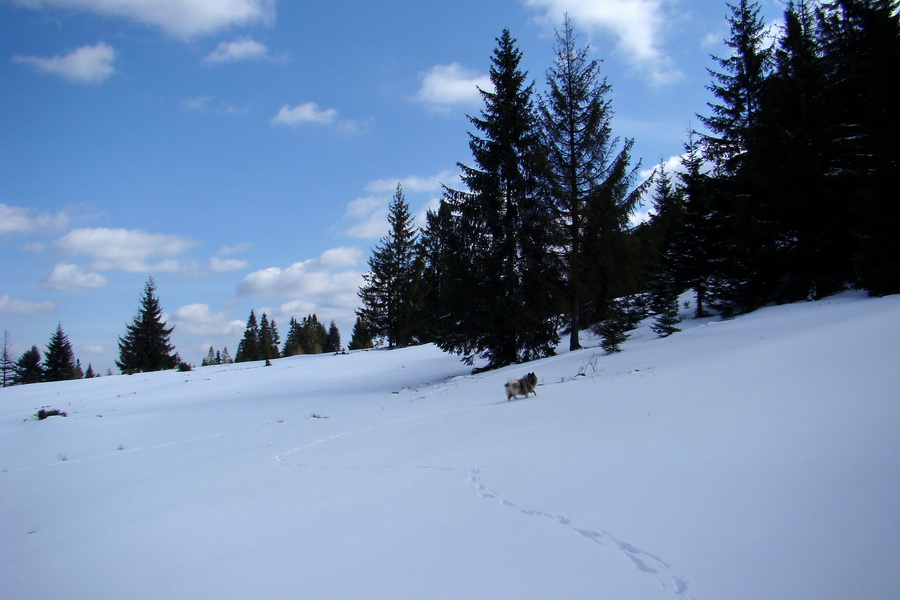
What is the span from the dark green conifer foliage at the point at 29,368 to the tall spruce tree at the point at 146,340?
62.8 feet

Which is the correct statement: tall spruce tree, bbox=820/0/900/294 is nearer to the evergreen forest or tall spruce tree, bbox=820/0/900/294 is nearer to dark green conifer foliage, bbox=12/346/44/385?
the evergreen forest

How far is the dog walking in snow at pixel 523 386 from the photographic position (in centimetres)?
982

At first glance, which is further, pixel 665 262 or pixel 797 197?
pixel 665 262

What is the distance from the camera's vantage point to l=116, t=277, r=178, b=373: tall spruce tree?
148 feet

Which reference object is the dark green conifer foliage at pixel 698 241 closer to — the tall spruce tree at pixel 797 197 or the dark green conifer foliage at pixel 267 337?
the tall spruce tree at pixel 797 197

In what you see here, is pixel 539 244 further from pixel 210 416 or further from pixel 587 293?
pixel 210 416

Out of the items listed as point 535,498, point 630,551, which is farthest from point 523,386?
point 630,551

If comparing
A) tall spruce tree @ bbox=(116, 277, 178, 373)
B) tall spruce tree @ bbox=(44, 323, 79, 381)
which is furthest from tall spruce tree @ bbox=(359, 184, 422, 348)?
tall spruce tree @ bbox=(44, 323, 79, 381)

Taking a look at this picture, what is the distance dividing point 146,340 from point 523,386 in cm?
4725

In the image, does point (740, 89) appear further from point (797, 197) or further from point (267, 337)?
point (267, 337)

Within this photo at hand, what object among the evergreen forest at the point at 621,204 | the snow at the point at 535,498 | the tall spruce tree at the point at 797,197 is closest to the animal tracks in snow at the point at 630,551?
the snow at the point at 535,498

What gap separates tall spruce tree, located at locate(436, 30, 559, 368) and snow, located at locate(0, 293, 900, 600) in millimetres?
8337

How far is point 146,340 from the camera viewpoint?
45.3 m

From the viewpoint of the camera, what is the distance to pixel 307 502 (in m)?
4.76
